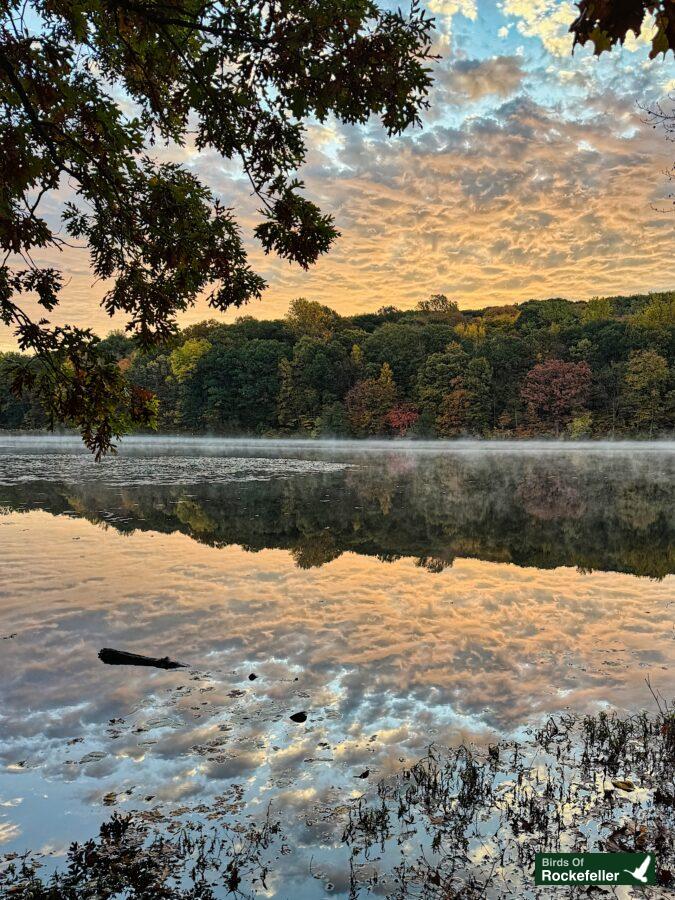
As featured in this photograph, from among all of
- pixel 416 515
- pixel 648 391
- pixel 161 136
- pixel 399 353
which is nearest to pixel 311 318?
pixel 399 353

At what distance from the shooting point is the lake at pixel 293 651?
452 cm

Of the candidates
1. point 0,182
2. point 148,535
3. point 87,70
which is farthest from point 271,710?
point 148,535

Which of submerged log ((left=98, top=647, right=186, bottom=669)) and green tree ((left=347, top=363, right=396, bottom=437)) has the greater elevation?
green tree ((left=347, top=363, right=396, bottom=437))

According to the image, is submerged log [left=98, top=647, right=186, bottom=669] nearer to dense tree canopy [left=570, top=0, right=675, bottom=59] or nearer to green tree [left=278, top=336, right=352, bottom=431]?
dense tree canopy [left=570, top=0, right=675, bottom=59]

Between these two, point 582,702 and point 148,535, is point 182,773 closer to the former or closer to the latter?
point 582,702

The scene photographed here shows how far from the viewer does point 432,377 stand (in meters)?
87.7

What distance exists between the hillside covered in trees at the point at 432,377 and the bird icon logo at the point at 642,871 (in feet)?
247

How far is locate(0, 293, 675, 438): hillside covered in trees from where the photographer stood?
78.2 m

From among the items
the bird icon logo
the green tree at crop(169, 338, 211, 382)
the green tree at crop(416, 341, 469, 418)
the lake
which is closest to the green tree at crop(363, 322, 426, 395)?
the green tree at crop(416, 341, 469, 418)

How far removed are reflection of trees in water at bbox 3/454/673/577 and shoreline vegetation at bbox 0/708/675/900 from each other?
7.58 metres

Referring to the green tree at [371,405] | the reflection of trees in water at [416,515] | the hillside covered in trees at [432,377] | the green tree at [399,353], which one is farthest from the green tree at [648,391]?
the reflection of trees in water at [416,515]

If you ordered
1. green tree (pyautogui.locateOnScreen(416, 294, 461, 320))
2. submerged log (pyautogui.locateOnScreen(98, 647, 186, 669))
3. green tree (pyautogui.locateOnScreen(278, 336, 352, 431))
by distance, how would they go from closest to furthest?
1. submerged log (pyautogui.locateOnScreen(98, 647, 186, 669))
2. green tree (pyautogui.locateOnScreen(278, 336, 352, 431))
3. green tree (pyautogui.locateOnScreen(416, 294, 461, 320))

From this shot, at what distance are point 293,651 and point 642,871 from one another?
4742mm

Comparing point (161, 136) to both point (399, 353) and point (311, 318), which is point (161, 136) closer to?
point (399, 353)
